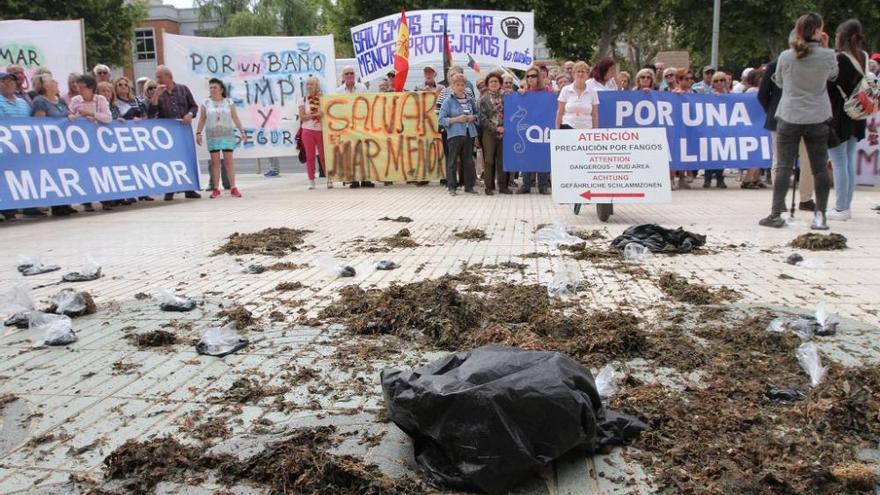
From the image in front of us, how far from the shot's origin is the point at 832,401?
2852 mm

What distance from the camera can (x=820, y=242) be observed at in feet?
21.6

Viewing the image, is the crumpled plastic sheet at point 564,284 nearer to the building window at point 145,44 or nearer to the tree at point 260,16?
the tree at point 260,16

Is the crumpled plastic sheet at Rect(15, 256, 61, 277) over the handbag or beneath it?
beneath

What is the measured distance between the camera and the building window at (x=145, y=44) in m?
53.1

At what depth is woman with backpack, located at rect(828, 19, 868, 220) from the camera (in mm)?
7625

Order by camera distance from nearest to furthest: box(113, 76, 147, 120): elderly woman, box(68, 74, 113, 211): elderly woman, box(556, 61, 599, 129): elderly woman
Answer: box(556, 61, 599, 129): elderly woman
box(68, 74, 113, 211): elderly woman
box(113, 76, 147, 120): elderly woman

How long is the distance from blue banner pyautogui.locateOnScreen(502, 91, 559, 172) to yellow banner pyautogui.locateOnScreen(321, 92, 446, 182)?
2.08 metres

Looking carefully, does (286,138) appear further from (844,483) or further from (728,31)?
(728,31)

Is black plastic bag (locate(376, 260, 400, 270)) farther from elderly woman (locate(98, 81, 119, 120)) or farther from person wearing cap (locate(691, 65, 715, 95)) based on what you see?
person wearing cap (locate(691, 65, 715, 95))

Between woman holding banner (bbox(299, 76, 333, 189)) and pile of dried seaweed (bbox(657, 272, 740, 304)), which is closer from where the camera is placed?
pile of dried seaweed (bbox(657, 272, 740, 304))

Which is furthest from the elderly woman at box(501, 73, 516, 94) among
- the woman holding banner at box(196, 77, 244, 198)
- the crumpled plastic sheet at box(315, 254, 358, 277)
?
the crumpled plastic sheet at box(315, 254, 358, 277)

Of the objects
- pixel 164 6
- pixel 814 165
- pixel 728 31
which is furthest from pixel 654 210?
pixel 164 6

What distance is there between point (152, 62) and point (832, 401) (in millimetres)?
56899

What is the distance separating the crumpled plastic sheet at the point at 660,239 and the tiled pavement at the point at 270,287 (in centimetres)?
30
